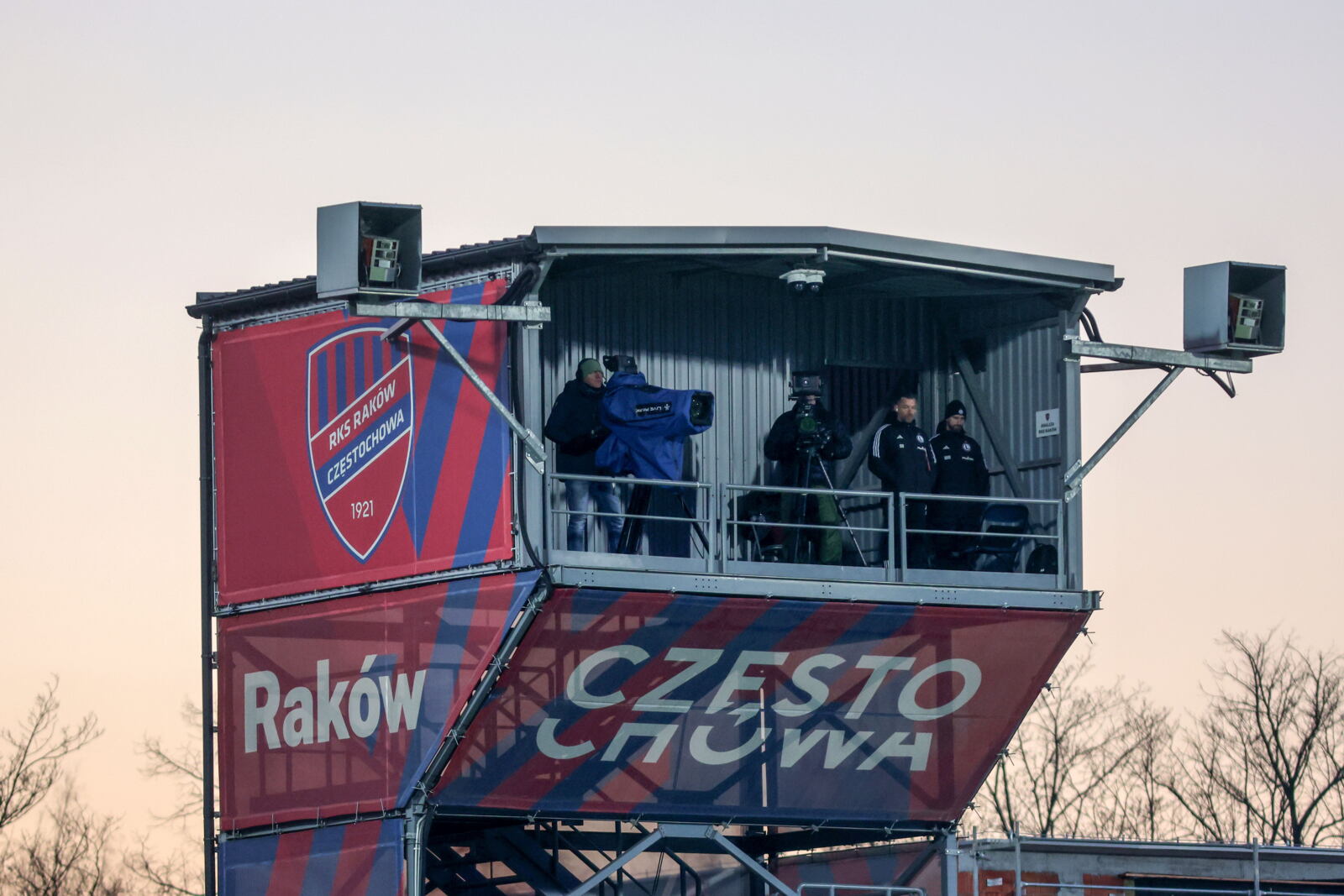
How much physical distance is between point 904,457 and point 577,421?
149 inches

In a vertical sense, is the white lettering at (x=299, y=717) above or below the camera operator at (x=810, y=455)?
below

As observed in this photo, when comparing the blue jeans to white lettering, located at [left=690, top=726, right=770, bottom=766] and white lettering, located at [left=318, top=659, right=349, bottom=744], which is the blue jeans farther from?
white lettering, located at [left=318, top=659, right=349, bottom=744]

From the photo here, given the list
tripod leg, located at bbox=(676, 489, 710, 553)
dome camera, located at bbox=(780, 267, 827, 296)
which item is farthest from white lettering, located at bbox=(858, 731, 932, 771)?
dome camera, located at bbox=(780, 267, 827, 296)

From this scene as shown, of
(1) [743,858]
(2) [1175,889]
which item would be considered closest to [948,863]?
(1) [743,858]

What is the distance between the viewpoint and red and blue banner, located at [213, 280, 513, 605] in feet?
89.7

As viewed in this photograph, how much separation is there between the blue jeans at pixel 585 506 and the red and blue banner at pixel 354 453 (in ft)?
3.82

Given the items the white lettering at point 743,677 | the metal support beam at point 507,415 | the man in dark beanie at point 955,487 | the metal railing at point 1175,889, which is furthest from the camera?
the metal railing at point 1175,889

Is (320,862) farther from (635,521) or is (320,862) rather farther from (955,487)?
(955,487)

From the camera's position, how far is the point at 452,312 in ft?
86.7

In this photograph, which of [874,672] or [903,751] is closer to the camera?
[874,672]

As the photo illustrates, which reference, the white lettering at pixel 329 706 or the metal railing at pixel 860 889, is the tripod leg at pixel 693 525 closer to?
the white lettering at pixel 329 706

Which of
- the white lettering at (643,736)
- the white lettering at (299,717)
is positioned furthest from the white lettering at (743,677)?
the white lettering at (299,717)

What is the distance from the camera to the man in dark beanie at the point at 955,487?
2930cm

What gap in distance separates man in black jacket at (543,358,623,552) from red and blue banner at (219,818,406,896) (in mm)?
3639
